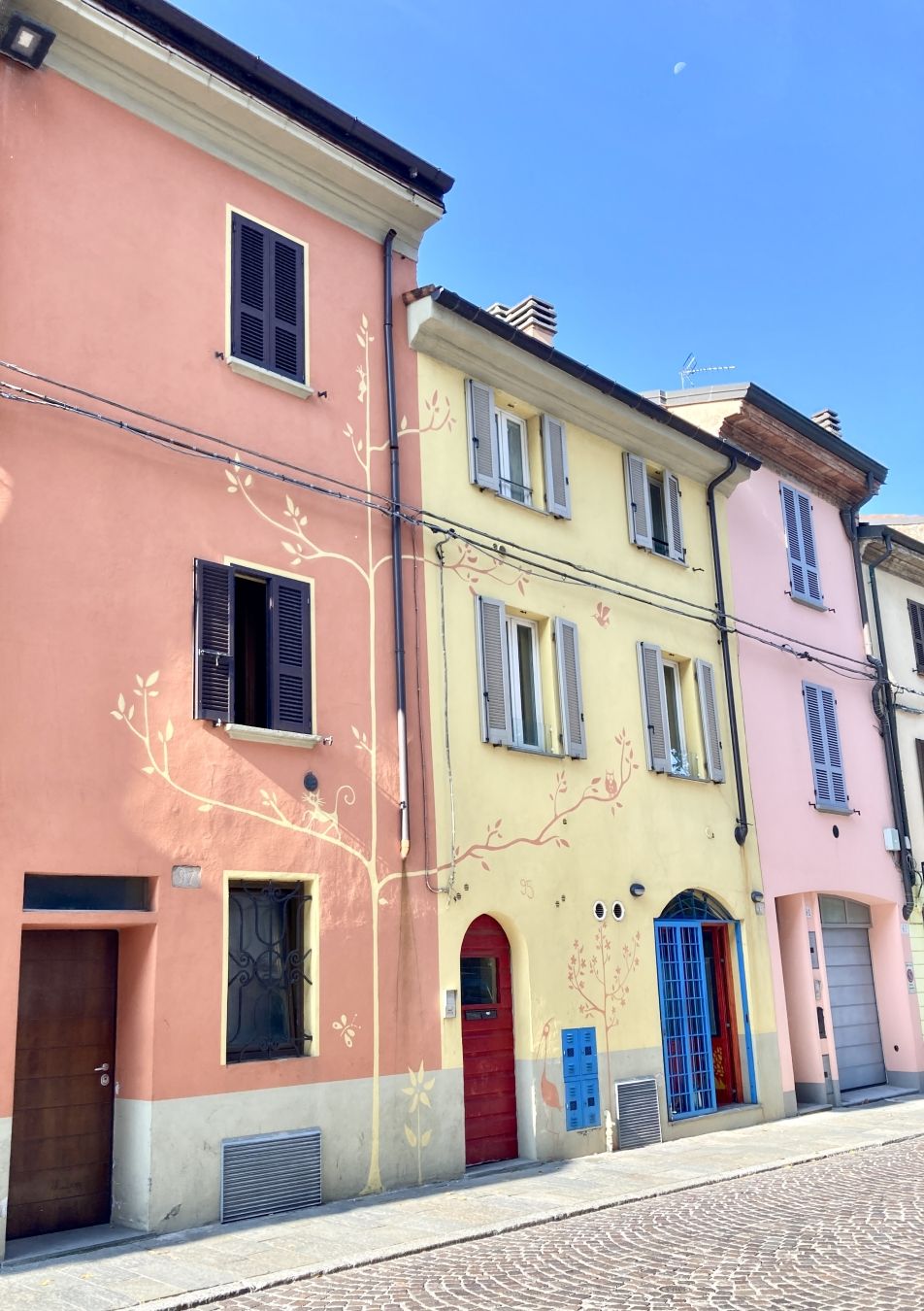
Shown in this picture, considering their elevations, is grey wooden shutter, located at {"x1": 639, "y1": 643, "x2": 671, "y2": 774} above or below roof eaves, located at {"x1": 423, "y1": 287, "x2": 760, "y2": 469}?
below

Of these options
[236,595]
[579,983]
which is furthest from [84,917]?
[579,983]

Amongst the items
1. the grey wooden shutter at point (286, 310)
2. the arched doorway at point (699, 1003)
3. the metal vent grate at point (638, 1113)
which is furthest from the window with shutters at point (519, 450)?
the metal vent grate at point (638, 1113)

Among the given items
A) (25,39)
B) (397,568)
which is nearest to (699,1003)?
(397,568)

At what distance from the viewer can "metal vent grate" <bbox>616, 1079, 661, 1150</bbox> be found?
42.7 feet

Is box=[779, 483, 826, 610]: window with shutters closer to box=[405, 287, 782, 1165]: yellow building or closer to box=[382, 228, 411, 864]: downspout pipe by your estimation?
box=[405, 287, 782, 1165]: yellow building

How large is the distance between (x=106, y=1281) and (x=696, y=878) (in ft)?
29.6

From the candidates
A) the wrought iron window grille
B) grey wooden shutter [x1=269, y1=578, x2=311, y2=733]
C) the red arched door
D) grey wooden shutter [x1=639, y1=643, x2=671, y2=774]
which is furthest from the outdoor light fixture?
grey wooden shutter [x1=639, y1=643, x2=671, y2=774]

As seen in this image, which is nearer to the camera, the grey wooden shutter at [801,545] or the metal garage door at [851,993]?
the metal garage door at [851,993]

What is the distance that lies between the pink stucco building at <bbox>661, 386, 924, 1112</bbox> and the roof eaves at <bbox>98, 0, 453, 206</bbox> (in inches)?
274

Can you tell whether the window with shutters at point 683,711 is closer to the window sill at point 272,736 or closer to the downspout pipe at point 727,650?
the downspout pipe at point 727,650

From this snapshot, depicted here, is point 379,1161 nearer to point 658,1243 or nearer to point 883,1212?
point 658,1243

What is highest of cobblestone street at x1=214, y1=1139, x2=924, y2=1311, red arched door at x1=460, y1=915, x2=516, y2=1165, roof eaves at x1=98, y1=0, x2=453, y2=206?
roof eaves at x1=98, y1=0, x2=453, y2=206

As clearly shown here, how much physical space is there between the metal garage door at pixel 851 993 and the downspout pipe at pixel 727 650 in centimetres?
332

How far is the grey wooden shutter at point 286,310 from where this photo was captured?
1148 centimetres
